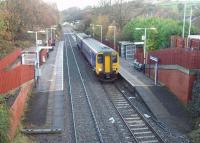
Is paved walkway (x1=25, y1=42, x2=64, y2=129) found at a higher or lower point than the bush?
lower

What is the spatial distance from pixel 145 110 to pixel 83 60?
83.1 ft

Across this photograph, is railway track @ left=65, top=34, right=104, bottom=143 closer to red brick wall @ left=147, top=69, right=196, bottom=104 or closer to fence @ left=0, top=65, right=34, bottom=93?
fence @ left=0, top=65, right=34, bottom=93

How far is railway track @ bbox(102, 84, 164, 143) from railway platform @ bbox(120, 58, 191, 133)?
0.98 meters

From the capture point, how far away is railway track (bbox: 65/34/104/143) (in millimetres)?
17773

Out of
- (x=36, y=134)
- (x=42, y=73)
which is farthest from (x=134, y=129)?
(x=42, y=73)

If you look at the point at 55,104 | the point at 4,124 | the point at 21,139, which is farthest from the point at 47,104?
the point at 4,124

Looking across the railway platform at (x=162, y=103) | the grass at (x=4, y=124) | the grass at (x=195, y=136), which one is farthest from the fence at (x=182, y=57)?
the grass at (x=4, y=124)

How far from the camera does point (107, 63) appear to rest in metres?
30.1

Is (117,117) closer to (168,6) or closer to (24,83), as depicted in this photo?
(24,83)

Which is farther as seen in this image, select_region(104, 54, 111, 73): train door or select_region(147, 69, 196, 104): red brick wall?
select_region(104, 54, 111, 73): train door

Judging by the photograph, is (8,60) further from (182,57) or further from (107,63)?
(182,57)

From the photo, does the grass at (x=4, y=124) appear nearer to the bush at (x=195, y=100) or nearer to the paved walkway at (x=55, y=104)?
the paved walkway at (x=55, y=104)

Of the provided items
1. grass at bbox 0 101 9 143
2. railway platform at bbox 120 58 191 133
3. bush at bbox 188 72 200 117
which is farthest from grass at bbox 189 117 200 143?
grass at bbox 0 101 9 143

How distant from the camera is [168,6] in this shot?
276ft
